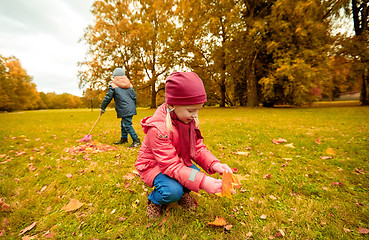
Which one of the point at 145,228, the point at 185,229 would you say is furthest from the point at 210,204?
the point at 145,228

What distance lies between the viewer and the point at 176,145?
5.97ft

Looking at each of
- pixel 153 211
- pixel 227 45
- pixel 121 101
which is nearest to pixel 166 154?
pixel 153 211

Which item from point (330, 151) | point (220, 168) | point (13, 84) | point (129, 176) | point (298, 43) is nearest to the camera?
point (220, 168)

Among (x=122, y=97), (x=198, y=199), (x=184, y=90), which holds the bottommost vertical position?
(x=198, y=199)

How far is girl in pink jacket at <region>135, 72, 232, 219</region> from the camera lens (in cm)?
158

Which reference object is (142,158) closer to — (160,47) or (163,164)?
(163,164)

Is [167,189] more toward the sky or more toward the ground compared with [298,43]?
more toward the ground

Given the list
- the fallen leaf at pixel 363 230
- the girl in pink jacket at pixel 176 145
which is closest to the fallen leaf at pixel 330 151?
the fallen leaf at pixel 363 230

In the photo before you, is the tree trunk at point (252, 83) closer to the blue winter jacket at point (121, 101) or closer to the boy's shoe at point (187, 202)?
the blue winter jacket at point (121, 101)

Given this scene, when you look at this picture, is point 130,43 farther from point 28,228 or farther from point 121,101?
point 28,228

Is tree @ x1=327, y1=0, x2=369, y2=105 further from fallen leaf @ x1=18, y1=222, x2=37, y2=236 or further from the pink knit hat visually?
fallen leaf @ x1=18, y1=222, x2=37, y2=236

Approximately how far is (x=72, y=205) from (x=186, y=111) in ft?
6.55

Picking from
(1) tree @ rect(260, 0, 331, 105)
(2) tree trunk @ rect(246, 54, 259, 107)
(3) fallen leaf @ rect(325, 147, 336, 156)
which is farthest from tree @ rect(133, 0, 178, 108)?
(3) fallen leaf @ rect(325, 147, 336, 156)

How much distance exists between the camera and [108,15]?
21156mm
